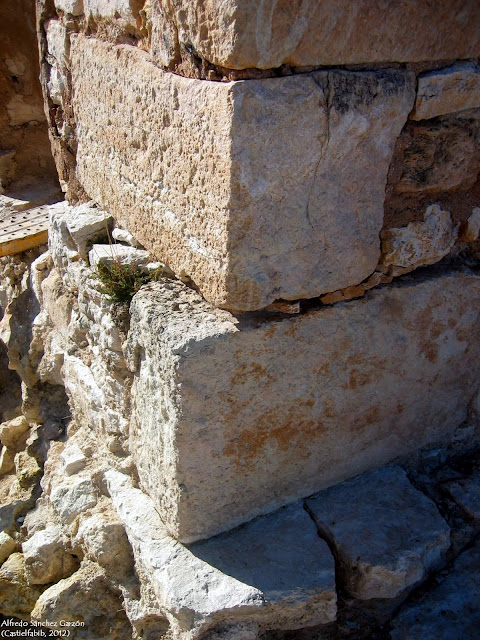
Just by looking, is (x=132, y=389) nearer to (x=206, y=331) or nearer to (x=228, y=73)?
(x=206, y=331)

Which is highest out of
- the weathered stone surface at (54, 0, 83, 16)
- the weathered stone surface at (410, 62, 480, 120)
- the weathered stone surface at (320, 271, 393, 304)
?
the weathered stone surface at (54, 0, 83, 16)

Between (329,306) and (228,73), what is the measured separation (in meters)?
0.80

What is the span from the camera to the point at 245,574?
2014 mm

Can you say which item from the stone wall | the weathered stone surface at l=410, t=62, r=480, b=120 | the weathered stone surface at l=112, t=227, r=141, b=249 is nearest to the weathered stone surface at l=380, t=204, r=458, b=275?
the weathered stone surface at l=410, t=62, r=480, b=120

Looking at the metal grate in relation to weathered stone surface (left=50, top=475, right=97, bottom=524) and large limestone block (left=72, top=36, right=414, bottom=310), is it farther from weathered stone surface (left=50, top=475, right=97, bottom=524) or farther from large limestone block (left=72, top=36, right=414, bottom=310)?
large limestone block (left=72, top=36, right=414, bottom=310)

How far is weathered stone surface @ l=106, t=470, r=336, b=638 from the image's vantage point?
76.3 inches

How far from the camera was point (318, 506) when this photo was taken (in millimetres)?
2295

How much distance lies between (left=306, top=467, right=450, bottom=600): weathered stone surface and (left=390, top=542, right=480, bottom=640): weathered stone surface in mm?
74

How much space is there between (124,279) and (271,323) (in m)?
0.59

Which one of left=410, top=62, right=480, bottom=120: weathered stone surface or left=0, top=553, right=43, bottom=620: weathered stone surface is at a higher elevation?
left=410, top=62, right=480, bottom=120: weathered stone surface

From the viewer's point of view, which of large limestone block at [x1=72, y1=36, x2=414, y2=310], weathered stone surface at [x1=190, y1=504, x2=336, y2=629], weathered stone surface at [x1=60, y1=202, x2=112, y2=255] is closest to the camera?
large limestone block at [x1=72, y1=36, x2=414, y2=310]

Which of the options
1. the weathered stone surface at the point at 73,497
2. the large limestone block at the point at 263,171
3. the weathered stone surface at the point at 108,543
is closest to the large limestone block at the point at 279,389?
the large limestone block at the point at 263,171

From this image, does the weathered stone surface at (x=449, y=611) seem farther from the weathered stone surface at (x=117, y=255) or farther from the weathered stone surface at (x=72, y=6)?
the weathered stone surface at (x=72, y=6)

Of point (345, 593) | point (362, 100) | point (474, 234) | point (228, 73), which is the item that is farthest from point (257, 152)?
point (345, 593)
